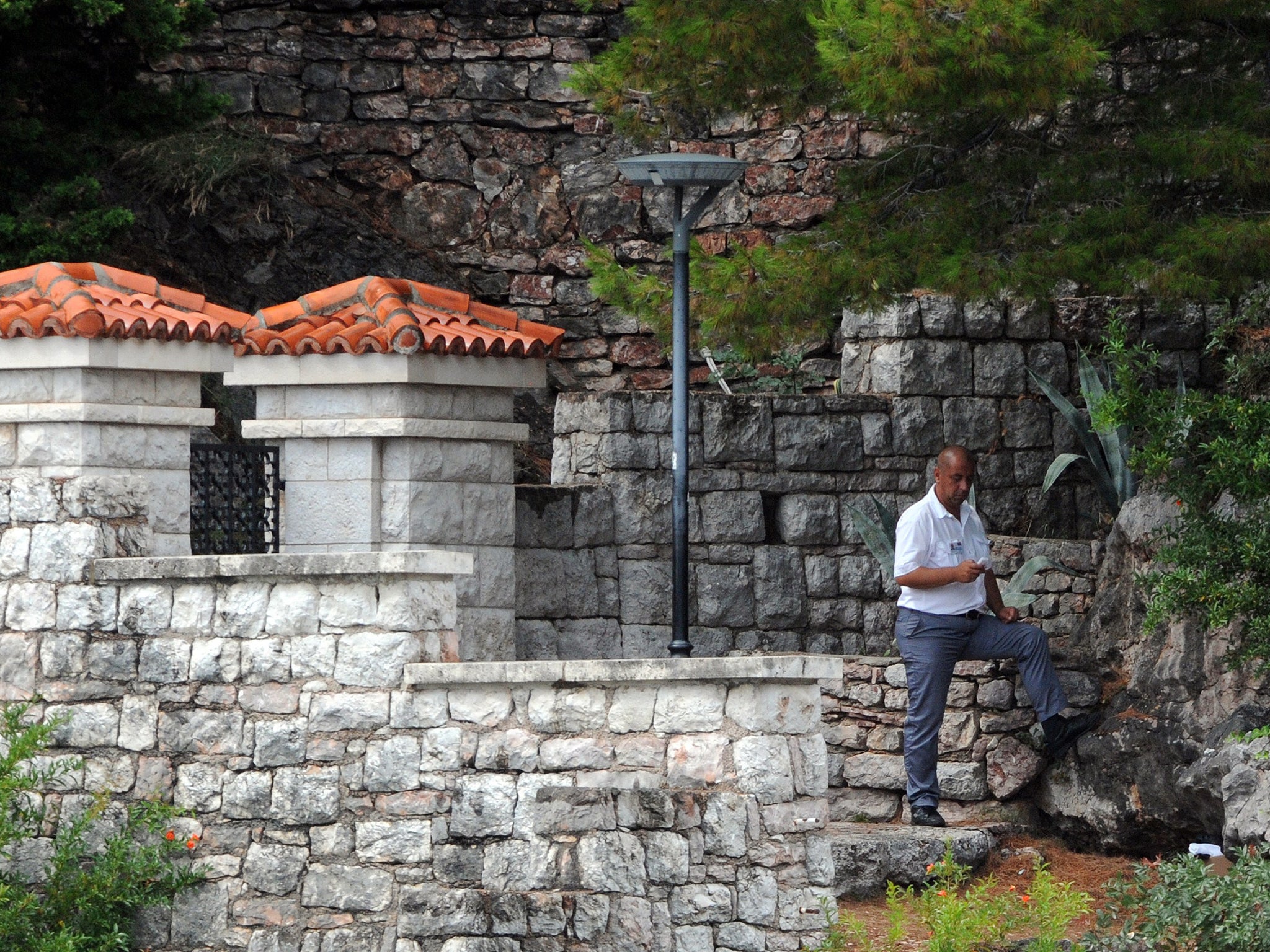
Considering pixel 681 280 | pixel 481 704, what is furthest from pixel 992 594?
pixel 481 704

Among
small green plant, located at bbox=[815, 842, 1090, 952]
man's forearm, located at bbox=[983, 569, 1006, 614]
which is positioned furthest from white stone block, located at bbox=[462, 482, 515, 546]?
small green plant, located at bbox=[815, 842, 1090, 952]

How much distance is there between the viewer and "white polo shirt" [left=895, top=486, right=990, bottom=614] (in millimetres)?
7383

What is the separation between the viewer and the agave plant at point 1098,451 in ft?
30.2

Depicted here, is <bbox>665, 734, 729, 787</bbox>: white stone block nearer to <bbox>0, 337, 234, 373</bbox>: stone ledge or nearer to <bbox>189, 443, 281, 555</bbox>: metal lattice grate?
<bbox>189, 443, 281, 555</bbox>: metal lattice grate

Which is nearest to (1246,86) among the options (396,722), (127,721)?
(396,722)

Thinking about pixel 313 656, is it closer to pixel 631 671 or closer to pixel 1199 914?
pixel 631 671

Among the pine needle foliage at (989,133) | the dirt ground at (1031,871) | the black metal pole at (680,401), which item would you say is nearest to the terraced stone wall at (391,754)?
the dirt ground at (1031,871)

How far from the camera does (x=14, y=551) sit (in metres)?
6.83

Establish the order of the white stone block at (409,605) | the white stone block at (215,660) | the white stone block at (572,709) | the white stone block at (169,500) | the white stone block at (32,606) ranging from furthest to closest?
the white stone block at (169,500), the white stone block at (32,606), the white stone block at (215,660), the white stone block at (409,605), the white stone block at (572,709)

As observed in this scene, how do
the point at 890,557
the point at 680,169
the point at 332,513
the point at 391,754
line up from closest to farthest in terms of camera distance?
the point at 391,754, the point at 680,169, the point at 332,513, the point at 890,557

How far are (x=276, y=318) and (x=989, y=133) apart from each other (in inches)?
137

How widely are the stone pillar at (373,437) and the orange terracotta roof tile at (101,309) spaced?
47cm

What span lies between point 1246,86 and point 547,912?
4.92 m

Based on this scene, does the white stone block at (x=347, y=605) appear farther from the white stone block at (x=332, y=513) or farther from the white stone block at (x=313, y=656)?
the white stone block at (x=332, y=513)
